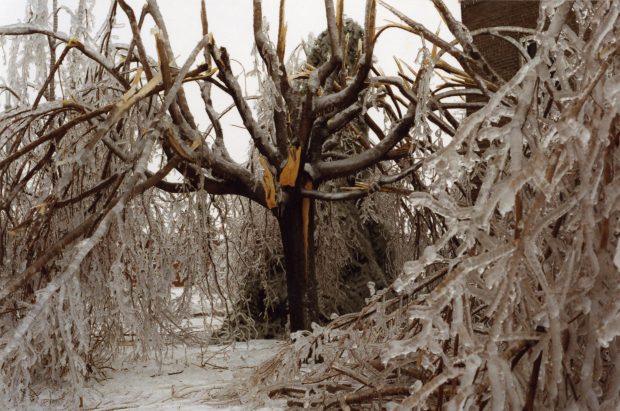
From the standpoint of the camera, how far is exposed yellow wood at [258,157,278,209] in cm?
350

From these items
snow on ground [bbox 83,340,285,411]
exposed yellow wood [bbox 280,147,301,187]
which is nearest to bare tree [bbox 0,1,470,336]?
exposed yellow wood [bbox 280,147,301,187]

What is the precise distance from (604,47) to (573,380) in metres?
0.65

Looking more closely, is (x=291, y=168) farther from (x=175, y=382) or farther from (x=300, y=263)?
(x=175, y=382)

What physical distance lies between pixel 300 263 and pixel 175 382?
1.00 metres

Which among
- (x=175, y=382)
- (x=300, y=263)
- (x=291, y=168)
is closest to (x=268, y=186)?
(x=291, y=168)

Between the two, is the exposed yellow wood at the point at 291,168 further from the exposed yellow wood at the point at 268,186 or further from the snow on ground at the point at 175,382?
the snow on ground at the point at 175,382

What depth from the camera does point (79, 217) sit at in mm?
3031

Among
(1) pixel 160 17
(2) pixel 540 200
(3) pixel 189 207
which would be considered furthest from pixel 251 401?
(1) pixel 160 17

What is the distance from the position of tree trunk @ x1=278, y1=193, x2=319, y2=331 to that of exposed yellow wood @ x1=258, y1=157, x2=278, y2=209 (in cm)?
10

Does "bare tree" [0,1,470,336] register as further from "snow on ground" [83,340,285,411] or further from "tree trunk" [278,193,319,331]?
"snow on ground" [83,340,285,411]

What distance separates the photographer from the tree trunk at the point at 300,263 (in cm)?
363

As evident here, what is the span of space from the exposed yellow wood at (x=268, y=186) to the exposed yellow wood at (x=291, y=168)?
0.07 meters

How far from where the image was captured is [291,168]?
11.2 ft

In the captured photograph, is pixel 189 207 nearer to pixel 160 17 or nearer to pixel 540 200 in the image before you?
pixel 160 17
